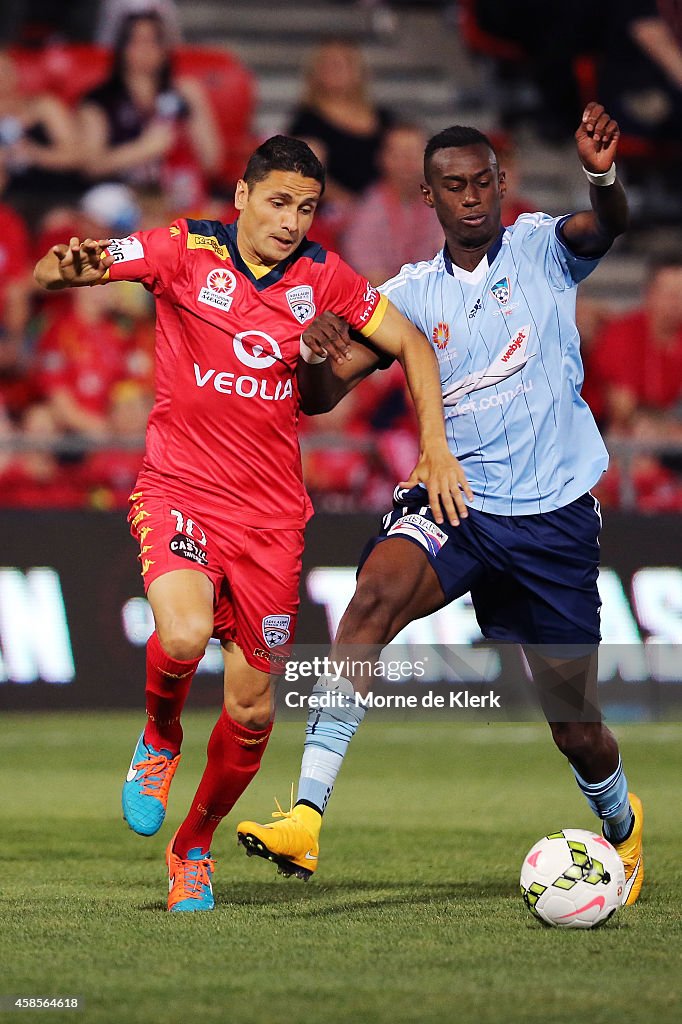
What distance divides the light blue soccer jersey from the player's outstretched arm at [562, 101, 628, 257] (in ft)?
0.30

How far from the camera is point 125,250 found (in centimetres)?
564

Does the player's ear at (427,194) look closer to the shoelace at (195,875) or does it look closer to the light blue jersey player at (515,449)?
the light blue jersey player at (515,449)

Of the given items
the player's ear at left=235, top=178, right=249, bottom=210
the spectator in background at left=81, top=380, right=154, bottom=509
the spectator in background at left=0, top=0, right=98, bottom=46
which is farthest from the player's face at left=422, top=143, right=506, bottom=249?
the spectator in background at left=0, top=0, right=98, bottom=46

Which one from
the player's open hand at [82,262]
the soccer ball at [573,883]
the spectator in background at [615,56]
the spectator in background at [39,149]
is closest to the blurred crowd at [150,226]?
the spectator in background at [39,149]

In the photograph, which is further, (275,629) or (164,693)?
(275,629)

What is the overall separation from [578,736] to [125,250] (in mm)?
2221

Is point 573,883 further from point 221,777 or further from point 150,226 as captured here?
point 150,226

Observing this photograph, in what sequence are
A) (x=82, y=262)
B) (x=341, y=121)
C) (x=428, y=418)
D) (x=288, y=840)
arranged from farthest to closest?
(x=341, y=121)
(x=428, y=418)
(x=82, y=262)
(x=288, y=840)

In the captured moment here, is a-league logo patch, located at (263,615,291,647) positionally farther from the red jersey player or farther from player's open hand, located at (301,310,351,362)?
player's open hand, located at (301,310,351,362)

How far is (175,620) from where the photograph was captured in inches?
210

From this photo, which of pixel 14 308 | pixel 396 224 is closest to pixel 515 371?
pixel 14 308

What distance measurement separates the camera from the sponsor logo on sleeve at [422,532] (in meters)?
5.62

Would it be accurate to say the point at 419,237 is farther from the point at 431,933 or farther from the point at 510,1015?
the point at 510,1015

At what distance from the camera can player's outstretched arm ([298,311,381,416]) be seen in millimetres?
5348
